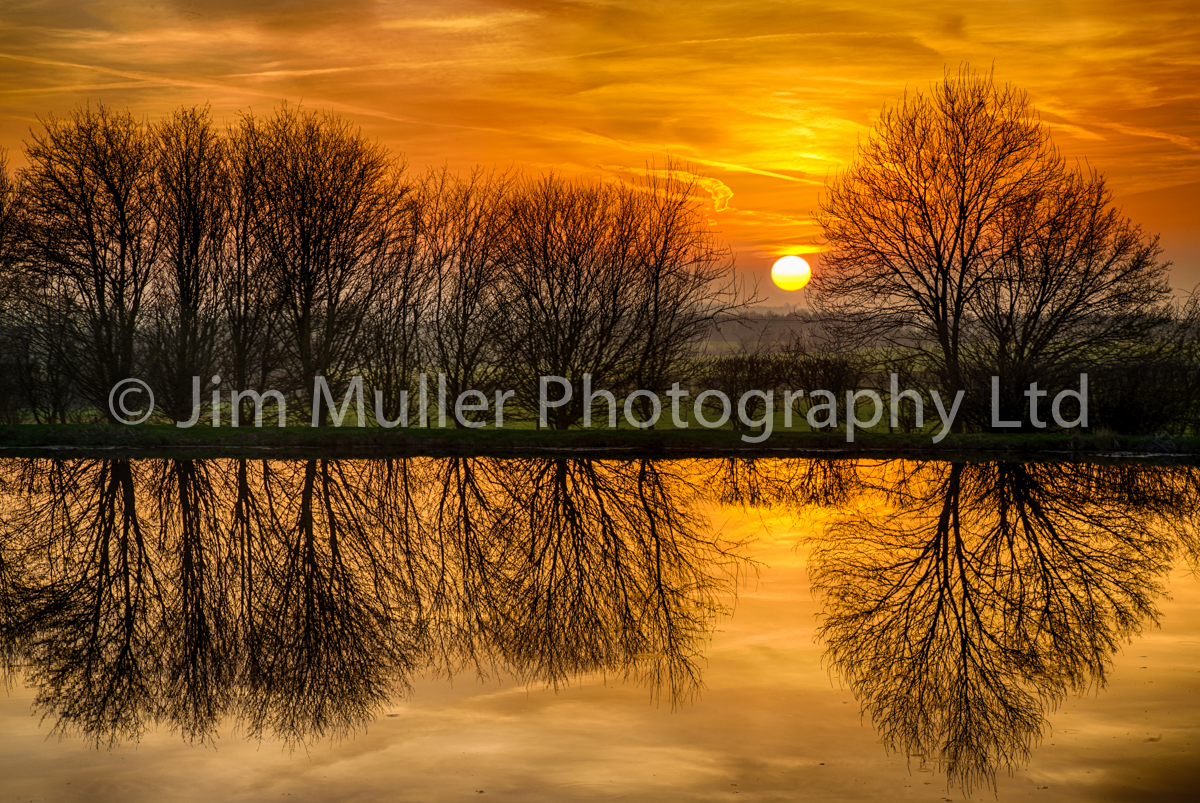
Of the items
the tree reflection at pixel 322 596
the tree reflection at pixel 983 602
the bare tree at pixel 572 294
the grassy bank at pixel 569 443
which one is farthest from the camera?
the bare tree at pixel 572 294

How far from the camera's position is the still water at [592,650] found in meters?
5.39

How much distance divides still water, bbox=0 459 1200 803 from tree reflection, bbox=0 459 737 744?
0.04m

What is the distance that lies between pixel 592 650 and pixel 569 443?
16024 mm

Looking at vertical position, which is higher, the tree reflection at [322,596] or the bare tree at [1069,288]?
the bare tree at [1069,288]

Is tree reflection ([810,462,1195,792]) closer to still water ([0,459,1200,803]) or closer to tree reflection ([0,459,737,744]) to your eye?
still water ([0,459,1200,803])

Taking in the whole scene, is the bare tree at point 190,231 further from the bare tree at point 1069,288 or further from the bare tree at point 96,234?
the bare tree at point 1069,288

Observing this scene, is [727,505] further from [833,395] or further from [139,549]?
[833,395]

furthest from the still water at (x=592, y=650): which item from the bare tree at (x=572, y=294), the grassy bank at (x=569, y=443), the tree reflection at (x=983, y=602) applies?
the bare tree at (x=572, y=294)

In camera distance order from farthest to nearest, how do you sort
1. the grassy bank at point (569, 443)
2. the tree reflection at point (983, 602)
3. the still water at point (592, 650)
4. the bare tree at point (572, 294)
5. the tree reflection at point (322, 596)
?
1. the bare tree at point (572, 294)
2. the grassy bank at point (569, 443)
3. the tree reflection at point (322, 596)
4. the tree reflection at point (983, 602)
5. the still water at point (592, 650)

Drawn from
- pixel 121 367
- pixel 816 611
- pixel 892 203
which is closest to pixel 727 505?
pixel 816 611

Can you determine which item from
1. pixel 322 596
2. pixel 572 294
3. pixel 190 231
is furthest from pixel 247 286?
pixel 322 596

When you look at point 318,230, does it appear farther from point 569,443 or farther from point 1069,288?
point 1069,288

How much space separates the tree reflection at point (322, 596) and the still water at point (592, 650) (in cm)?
4

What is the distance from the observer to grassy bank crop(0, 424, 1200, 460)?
22859mm
